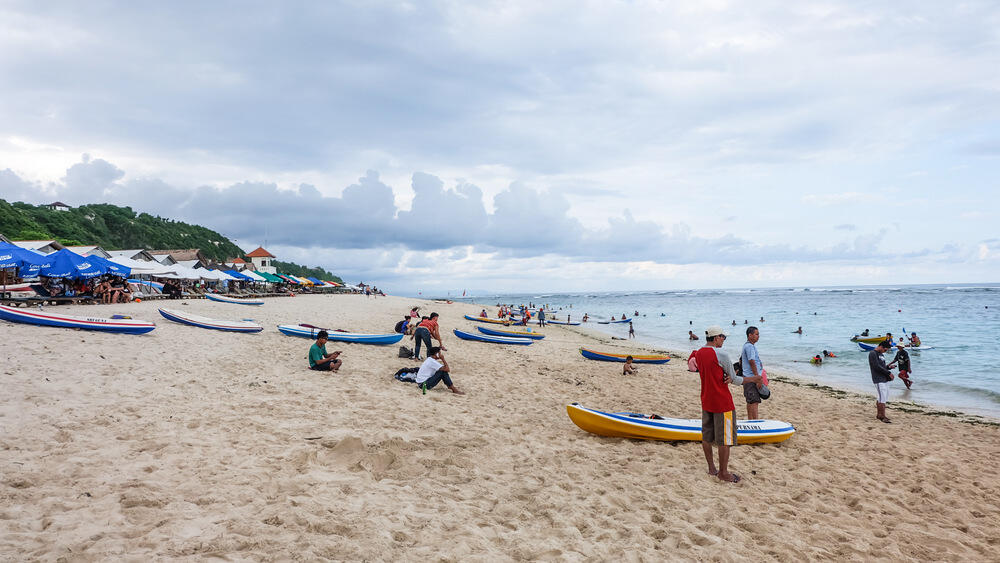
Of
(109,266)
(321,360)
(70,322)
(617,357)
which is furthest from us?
(109,266)

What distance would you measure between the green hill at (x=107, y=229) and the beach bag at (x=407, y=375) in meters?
51.6

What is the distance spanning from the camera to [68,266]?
17.2 meters

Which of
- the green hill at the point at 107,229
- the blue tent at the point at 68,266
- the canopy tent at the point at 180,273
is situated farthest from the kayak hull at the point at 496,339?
the green hill at the point at 107,229

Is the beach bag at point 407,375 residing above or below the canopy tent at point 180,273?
below

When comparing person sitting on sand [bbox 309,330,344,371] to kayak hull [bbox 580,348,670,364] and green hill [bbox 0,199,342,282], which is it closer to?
kayak hull [bbox 580,348,670,364]

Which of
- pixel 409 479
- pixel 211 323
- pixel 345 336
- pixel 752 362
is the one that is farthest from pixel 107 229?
pixel 752 362

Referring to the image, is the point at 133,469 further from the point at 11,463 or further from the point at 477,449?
the point at 477,449

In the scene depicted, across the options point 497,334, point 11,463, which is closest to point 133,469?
point 11,463

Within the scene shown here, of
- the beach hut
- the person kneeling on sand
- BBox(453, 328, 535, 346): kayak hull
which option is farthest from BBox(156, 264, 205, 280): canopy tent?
the beach hut

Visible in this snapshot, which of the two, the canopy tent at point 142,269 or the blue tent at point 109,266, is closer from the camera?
the blue tent at point 109,266

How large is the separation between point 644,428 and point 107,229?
90.7m

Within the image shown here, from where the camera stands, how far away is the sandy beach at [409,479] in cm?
406

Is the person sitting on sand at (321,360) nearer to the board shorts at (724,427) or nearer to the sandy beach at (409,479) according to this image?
the sandy beach at (409,479)

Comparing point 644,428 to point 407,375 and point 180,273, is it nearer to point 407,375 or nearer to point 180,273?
point 407,375
